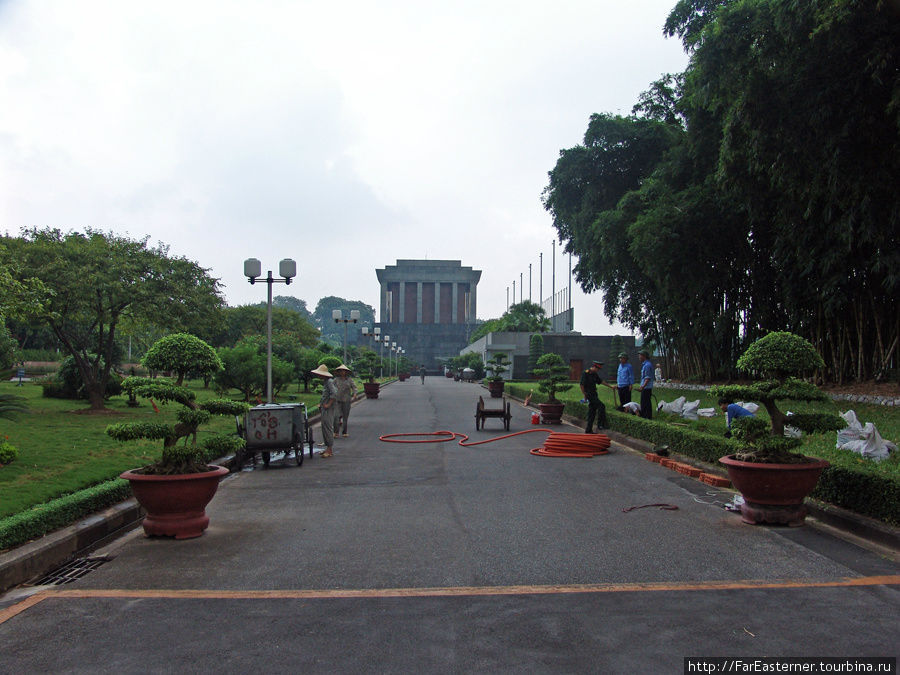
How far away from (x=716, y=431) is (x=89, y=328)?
65.5 ft

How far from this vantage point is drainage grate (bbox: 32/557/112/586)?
504 centimetres

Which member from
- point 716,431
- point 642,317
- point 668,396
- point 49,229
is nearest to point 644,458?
point 716,431

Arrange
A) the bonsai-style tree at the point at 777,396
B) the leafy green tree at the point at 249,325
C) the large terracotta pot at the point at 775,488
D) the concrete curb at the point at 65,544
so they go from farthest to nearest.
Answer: the leafy green tree at the point at 249,325, the bonsai-style tree at the point at 777,396, the large terracotta pot at the point at 775,488, the concrete curb at the point at 65,544

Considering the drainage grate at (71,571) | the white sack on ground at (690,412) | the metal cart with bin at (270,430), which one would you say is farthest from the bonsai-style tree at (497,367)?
the drainage grate at (71,571)

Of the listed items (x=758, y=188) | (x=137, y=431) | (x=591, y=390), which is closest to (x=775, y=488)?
(x=137, y=431)

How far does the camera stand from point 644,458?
11.5 m

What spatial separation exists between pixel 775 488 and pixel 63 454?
32.3 feet

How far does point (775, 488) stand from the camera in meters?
6.38

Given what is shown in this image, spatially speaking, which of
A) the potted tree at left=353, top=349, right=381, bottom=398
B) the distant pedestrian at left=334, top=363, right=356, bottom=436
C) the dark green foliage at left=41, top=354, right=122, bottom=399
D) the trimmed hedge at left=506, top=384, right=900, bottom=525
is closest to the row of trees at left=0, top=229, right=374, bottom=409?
the dark green foliage at left=41, top=354, right=122, bottom=399

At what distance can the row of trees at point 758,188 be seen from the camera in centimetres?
1416

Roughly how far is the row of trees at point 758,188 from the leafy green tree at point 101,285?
50.2 ft

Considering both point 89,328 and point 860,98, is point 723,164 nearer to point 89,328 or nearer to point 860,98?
point 860,98

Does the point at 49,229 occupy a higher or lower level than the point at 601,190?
lower

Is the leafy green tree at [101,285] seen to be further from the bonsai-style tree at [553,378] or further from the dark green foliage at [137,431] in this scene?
the dark green foliage at [137,431]
